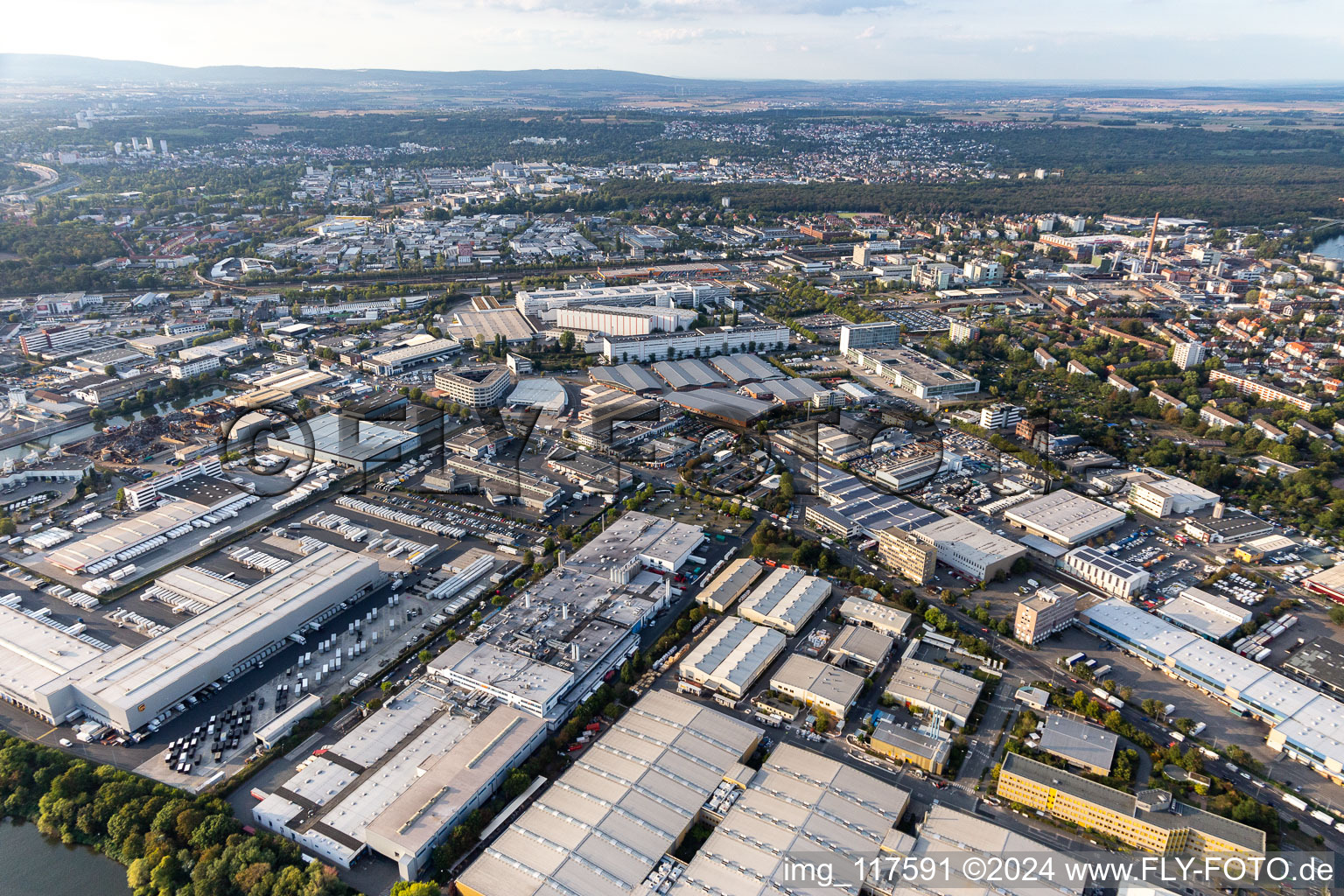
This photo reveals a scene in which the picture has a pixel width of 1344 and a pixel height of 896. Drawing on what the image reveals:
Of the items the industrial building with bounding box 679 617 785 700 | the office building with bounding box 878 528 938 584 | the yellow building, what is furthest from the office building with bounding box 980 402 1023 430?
the yellow building

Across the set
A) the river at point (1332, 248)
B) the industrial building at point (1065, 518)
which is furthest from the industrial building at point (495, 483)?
the river at point (1332, 248)

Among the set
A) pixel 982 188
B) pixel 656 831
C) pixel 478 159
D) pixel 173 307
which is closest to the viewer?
pixel 656 831

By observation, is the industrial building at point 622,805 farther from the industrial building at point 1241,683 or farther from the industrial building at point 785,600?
the industrial building at point 1241,683

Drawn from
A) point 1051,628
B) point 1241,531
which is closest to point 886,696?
point 1051,628

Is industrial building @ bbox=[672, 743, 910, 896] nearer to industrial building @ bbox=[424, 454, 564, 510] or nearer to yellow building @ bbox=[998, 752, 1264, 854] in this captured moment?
yellow building @ bbox=[998, 752, 1264, 854]

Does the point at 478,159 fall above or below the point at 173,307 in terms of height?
above

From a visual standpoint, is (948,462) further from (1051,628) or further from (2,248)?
(2,248)

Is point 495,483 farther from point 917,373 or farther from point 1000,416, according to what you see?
point 917,373
